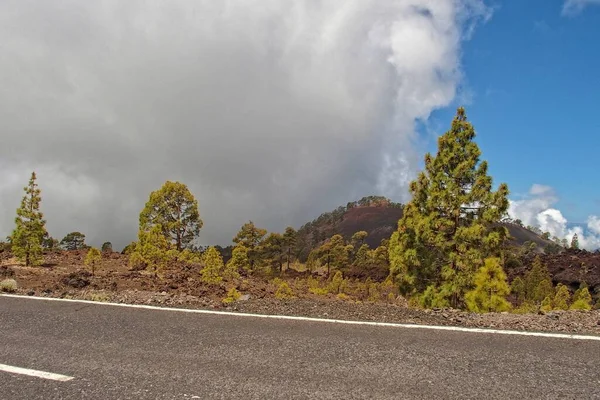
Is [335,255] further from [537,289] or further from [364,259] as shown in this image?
[537,289]

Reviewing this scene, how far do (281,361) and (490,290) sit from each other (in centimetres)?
1758

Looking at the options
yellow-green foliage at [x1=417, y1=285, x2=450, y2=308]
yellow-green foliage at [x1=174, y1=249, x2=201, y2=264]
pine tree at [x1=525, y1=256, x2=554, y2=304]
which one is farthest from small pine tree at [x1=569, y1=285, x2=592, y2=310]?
yellow-green foliage at [x1=174, y1=249, x2=201, y2=264]

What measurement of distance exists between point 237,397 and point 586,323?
667 cm

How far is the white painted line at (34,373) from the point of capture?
4.58m

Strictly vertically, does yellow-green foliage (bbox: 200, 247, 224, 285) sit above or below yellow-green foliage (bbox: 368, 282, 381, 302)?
above

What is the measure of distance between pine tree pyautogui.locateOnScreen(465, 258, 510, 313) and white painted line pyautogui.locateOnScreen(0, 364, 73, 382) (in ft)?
60.7

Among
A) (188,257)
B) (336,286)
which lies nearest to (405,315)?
(188,257)

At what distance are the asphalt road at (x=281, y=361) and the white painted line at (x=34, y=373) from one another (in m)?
0.10

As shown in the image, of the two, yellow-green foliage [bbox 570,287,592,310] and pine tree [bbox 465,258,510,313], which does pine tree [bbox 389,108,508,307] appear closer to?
pine tree [bbox 465,258,510,313]

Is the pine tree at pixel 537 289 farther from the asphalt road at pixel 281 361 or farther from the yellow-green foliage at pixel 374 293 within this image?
the asphalt road at pixel 281 361

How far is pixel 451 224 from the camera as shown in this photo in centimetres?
2348

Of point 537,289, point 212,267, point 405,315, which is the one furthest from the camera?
point 537,289

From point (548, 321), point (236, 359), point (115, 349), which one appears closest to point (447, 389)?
point (236, 359)

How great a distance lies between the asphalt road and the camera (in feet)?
13.7
